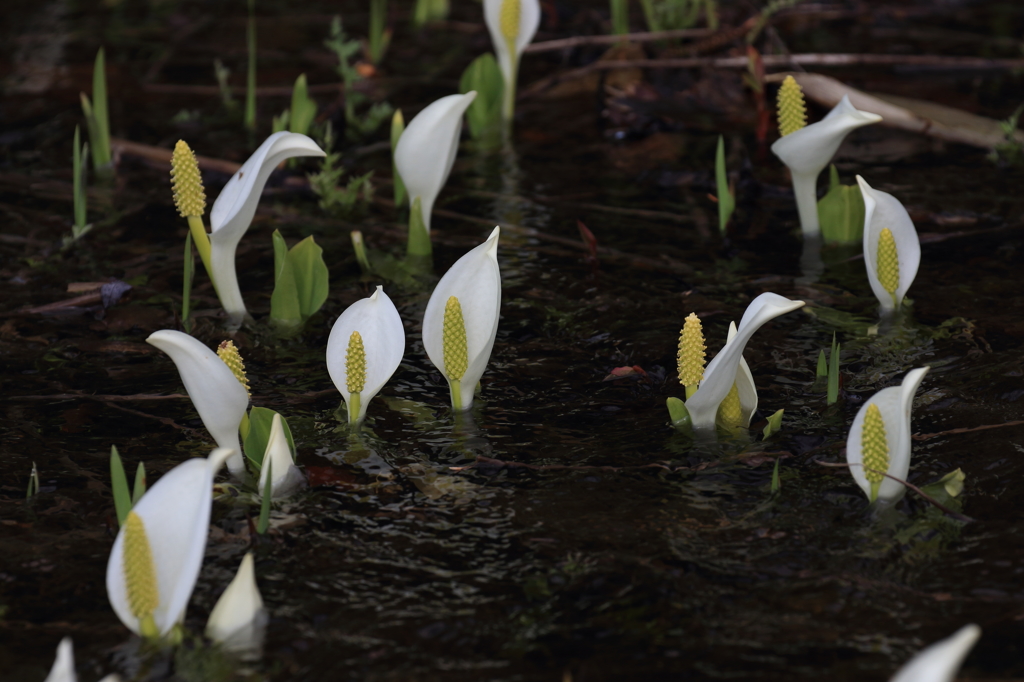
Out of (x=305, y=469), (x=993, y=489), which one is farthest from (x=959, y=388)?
(x=305, y=469)

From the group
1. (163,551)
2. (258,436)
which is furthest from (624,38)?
(163,551)

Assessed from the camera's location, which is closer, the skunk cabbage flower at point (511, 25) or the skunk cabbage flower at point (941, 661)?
the skunk cabbage flower at point (941, 661)

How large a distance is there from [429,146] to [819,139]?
2.87 ft

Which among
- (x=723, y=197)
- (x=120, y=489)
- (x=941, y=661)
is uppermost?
(x=723, y=197)

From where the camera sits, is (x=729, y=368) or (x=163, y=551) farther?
(x=729, y=368)

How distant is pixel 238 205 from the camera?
2111 mm

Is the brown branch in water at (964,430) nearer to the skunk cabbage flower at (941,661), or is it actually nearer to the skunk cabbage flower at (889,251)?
the skunk cabbage flower at (889,251)

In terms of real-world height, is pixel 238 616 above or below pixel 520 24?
below

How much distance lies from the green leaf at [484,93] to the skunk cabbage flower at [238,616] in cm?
219

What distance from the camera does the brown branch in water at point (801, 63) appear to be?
3539mm

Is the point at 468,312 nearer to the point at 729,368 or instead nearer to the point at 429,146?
the point at 729,368

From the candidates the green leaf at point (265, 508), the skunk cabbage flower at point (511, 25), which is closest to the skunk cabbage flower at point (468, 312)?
the green leaf at point (265, 508)

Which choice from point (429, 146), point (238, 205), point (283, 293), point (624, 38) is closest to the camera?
point (238, 205)

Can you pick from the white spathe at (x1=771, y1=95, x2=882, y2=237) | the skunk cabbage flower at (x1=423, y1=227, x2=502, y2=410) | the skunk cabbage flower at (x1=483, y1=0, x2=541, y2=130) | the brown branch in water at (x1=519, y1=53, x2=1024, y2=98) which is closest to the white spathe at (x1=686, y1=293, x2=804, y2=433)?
the skunk cabbage flower at (x1=423, y1=227, x2=502, y2=410)
